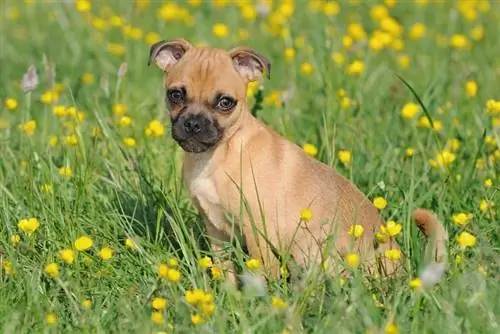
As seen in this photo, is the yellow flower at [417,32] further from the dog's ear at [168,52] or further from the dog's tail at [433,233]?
the dog's tail at [433,233]

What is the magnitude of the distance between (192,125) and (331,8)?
150 inches

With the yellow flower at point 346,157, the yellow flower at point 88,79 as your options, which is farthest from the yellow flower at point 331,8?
the yellow flower at point 346,157

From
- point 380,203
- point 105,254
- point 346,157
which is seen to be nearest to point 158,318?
point 105,254

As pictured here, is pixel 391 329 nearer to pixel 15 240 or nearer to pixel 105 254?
pixel 105 254

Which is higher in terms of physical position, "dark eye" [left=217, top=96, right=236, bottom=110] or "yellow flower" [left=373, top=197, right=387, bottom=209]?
"dark eye" [left=217, top=96, right=236, bottom=110]

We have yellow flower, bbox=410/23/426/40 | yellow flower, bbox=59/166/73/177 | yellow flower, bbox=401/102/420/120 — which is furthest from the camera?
yellow flower, bbox=410/23/426/40

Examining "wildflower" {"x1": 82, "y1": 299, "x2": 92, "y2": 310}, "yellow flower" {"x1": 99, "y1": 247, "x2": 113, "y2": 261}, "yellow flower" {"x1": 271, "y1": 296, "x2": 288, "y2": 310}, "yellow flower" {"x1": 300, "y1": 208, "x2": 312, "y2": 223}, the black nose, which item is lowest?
"wildflower" {"x1": 82, "y1": 299, "x2": 92, "y2": 310}

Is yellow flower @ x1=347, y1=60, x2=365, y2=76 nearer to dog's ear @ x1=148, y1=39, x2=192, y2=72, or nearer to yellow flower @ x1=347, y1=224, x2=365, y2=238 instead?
dog's ear @ x1=148, y1=39, x2=192, y2=72

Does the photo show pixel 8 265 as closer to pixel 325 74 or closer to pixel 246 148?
pixel 246 148

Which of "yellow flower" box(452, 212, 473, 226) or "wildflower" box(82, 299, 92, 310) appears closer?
"wildflower" box(82, 299, 92, 310)

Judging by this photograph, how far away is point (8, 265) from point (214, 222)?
99 cm

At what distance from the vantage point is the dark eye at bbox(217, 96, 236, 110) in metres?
5.29

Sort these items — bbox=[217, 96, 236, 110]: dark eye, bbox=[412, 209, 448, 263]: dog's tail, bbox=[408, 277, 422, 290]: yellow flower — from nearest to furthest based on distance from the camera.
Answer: bbox=[408, 277, 422, 290]: yellow flower → bbox=[412, 209, 448, 263]: dog's tail → bbox=[217, 96, 236, 110]: dark eye

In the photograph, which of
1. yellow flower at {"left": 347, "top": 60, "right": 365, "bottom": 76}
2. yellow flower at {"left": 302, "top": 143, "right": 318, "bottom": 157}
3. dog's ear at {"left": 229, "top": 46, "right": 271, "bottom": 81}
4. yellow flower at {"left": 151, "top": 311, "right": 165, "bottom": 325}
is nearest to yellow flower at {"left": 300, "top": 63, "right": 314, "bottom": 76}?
yellow flower at {"left": 347, "top": 60, "right": 365, "bottom": 76}
